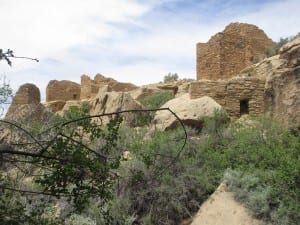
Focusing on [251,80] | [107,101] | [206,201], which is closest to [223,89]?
[251,80]

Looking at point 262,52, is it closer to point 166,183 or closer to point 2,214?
point 166,183

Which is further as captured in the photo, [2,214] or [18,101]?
[18,101]

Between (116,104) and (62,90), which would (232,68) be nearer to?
(116,104)

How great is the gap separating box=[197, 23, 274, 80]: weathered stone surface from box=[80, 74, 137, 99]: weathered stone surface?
5.80m

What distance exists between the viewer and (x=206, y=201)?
9344 mm

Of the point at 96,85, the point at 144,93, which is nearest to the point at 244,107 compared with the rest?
the point at 144,93

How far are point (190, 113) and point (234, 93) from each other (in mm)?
1740

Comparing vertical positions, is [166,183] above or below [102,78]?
below

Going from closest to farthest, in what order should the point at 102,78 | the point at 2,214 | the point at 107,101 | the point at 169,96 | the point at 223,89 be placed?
the point at 2,214, the point at 223,89, the point at 107,101, the point at 169,96, the point at 102,78

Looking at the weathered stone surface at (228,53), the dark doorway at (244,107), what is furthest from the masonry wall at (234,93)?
the weathered stone surface at (228,53)

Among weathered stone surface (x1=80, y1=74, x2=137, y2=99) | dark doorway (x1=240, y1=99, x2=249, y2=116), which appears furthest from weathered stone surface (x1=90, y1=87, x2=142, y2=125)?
weathered stone surface (x1=80, y1=74, x2=137, y2=99)

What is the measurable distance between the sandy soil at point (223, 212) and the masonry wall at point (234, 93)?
15.9ft

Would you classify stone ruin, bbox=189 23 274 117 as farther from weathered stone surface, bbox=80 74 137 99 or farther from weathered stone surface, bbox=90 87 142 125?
weathered stone surface, bbox=80 74 137 99

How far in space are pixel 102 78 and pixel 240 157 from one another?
15.3m
